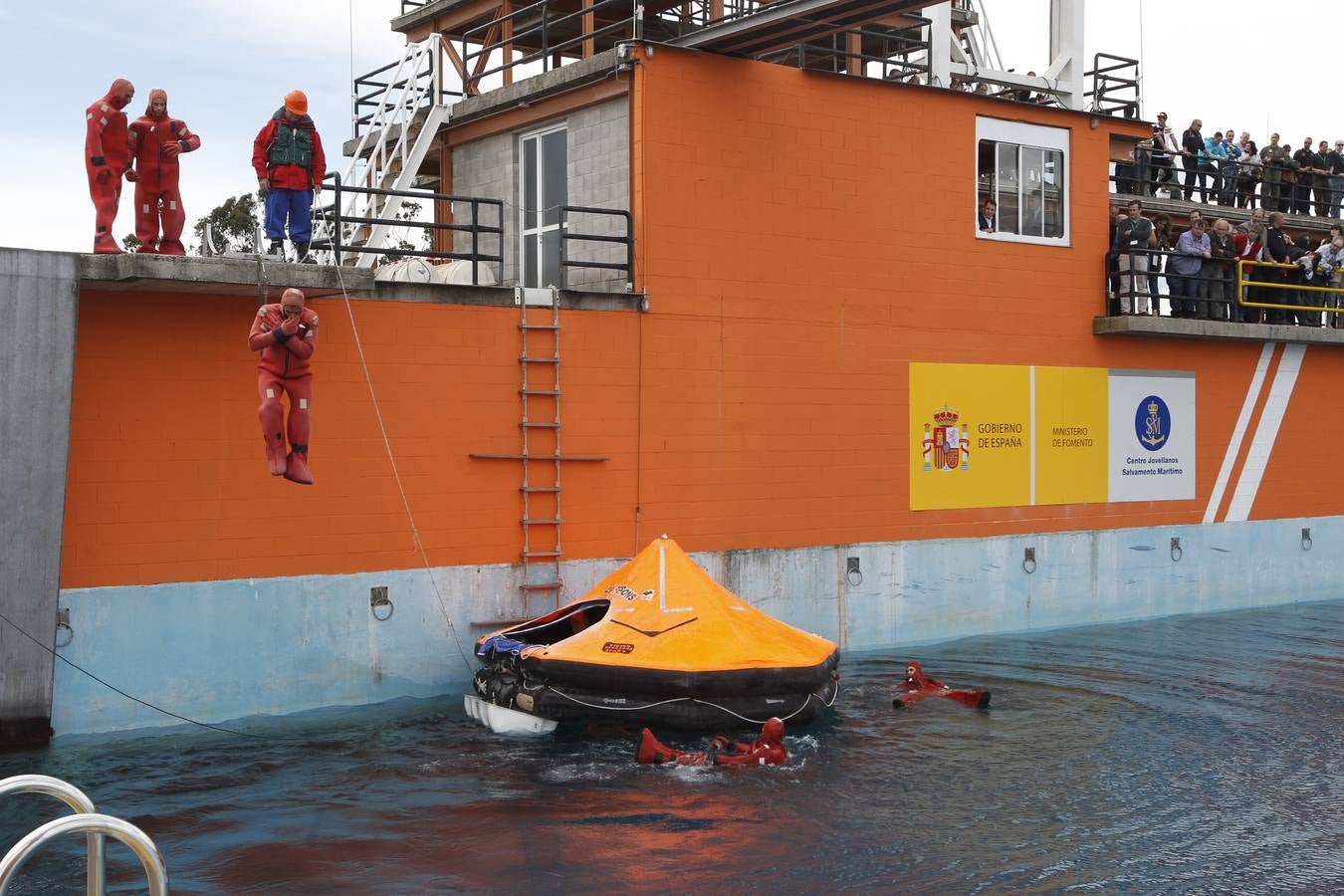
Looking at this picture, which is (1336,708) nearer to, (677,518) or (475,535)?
(677,518)

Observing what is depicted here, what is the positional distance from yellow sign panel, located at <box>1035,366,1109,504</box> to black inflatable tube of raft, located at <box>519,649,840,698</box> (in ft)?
24.1

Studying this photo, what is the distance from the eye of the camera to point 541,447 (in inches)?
618

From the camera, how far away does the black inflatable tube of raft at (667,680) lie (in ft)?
43.3

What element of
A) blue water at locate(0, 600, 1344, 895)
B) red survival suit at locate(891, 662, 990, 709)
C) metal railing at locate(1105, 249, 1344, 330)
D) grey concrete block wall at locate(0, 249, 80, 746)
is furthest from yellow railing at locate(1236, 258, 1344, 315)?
grey concrete block wall at locate(0, 249, 80, 746)

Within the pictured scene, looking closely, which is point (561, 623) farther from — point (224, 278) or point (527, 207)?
point (527, 207)

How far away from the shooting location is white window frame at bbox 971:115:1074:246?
62.8 feet

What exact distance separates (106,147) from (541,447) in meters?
5.23

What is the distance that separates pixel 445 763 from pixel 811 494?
6506mm

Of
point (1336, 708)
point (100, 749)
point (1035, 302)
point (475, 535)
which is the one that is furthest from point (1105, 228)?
point (100, 749)

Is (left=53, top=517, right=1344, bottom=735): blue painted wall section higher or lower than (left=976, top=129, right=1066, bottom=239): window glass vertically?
lower

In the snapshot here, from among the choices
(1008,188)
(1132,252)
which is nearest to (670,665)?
(1008,188)

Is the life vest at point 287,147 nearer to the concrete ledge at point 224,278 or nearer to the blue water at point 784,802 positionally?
the concrete ledge at point 224,278

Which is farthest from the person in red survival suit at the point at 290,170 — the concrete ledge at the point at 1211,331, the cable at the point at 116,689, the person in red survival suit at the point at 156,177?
the concrete ledge at the point at 1211,331

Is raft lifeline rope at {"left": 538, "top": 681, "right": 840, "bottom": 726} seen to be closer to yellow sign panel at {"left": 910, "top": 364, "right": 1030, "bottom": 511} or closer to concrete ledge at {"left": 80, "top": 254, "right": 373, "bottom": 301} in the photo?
concrete ledge at {"left": 80, "top": 254, "right": 373, "bottom": 301}
